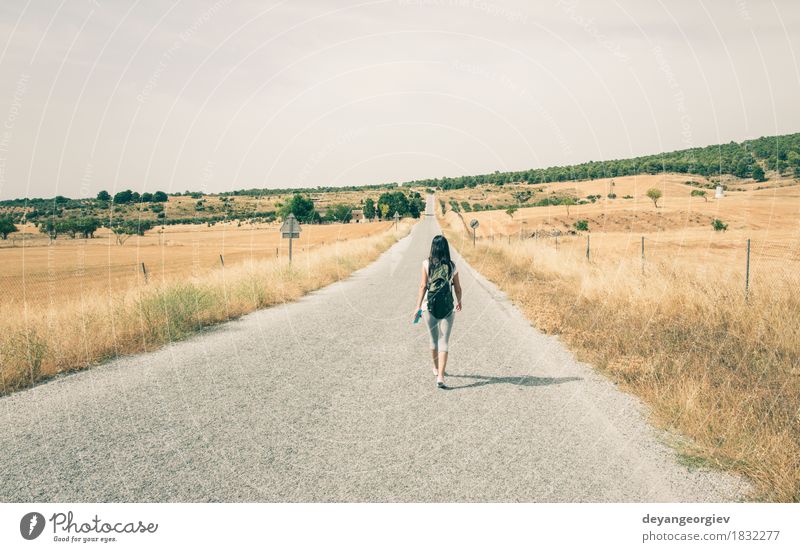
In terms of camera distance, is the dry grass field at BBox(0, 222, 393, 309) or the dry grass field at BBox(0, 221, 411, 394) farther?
the dry grass field at BBox(0, 222, 393, 309)

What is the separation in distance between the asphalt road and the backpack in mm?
1001

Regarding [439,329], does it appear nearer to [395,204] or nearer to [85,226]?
[85,226]

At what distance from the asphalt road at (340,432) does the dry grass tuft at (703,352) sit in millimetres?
321

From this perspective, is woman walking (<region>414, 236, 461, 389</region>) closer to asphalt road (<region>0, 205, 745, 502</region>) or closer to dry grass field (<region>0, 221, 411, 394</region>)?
asphalt road (<region>0, 205, 745, 502</region>)

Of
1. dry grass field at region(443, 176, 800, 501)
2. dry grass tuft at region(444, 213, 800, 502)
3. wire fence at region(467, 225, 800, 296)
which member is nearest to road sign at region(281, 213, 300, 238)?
dry grass field at region(443, 176, 800, 501)

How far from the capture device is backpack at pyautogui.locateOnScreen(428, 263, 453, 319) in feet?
22.8

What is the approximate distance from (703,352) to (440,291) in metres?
4.14

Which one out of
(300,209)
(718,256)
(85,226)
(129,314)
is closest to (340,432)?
(129,314)

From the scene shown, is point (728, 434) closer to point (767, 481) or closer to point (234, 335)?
point (767, 481)

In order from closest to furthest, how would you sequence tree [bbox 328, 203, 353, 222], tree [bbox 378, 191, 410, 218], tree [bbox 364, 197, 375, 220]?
tree [bbox 328, 203, 353, 222], tree [bbox 378, 191, 410, 218], tree [bbox 364, 197, 375, 220]

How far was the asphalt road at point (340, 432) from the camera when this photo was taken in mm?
3865

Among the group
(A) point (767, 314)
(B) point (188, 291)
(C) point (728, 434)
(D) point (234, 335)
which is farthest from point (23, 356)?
(A) point (767, 314)

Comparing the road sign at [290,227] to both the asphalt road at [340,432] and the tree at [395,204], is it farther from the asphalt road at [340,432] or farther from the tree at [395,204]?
the tree at [395,204]

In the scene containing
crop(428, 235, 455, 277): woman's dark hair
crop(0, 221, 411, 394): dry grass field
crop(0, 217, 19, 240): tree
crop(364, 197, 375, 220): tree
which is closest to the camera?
crop(428, 235, 455, 277): woman's dark hair
